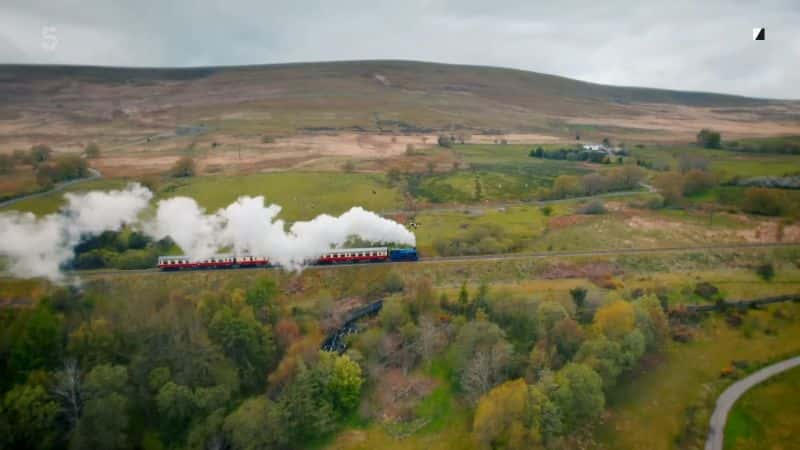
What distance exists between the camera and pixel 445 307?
6112 centimetres

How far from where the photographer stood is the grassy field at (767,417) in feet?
149

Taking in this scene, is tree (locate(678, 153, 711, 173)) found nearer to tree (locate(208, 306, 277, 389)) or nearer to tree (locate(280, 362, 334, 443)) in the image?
tree (locate(280, 362, 334, 443))

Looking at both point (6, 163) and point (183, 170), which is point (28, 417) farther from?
point (6, 163)

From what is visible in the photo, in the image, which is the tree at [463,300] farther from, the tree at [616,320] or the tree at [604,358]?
the tree at [616,320]

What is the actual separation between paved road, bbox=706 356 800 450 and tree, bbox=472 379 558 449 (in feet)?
51.7

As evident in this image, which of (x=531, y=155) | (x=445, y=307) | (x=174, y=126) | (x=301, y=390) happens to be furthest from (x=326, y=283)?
(x=174, y=126)

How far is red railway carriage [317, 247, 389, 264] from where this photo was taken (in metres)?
71.7

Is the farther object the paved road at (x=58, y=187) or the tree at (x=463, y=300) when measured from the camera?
the paved road at (x=58, y=187)

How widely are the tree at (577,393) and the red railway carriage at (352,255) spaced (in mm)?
33648

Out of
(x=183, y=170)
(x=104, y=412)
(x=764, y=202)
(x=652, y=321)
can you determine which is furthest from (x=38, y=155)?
(x=764, y=202)

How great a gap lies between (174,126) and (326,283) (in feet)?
512

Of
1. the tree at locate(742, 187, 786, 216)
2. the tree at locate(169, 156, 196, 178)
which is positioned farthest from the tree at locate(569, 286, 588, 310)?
the tree at locate(169, 156, 196, 178)

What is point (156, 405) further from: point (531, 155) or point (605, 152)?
point (605, 152)

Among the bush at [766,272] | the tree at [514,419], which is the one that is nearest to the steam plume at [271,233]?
the tree at [514,419]
